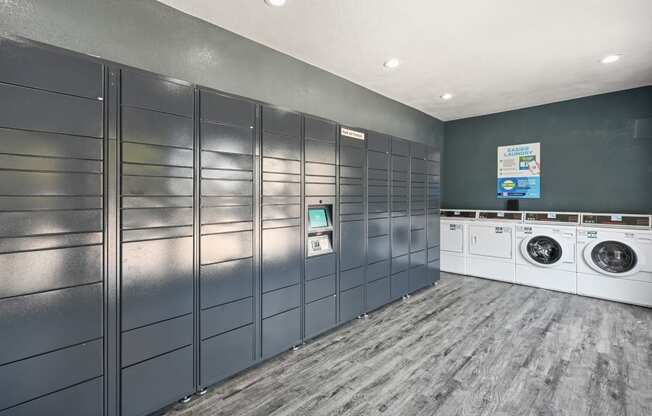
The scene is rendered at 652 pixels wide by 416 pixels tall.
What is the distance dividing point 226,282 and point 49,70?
58.2 inches

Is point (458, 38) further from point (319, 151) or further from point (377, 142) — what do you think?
point (319, 151)

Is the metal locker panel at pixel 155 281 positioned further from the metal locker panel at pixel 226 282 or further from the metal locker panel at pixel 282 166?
the metal locker panel at pixel 282 166

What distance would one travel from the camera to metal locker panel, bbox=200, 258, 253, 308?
81.1 inches

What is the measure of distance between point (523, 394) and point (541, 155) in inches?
156

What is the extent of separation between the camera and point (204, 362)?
81.6 inches

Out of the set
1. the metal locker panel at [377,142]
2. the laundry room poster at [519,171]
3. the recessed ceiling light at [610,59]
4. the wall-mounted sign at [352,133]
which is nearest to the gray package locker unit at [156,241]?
the wall-mounted sign at [352,133]

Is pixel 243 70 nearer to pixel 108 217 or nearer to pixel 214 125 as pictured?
pixel 214 125

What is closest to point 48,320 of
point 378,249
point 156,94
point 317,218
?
point 156,94

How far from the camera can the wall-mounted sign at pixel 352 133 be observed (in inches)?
120

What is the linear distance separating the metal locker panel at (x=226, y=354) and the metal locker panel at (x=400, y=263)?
6.55ft

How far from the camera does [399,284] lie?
3889 mm

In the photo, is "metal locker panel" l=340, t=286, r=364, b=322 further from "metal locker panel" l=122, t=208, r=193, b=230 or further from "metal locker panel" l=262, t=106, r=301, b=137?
"metal locker panel" l=122, t=208, r=193, b=230

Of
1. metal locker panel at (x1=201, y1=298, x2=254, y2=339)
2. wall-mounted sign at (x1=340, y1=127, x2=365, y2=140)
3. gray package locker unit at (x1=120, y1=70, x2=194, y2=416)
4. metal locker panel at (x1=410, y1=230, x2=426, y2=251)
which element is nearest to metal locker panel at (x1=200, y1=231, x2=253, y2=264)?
gray package locker unit at (x1=120, y1=70, x2=194, y2=416)

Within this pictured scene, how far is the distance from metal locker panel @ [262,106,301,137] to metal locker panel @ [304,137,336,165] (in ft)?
0.54
